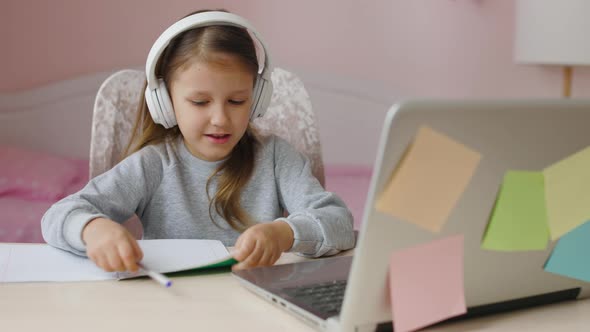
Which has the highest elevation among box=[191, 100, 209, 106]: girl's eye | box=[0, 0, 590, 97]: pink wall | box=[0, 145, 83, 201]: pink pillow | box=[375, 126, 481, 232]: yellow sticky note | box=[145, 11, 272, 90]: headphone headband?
box=[145, 11, 272, 90]: headphone headband

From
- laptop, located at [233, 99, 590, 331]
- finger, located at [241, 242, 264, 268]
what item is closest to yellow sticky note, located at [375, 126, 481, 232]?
laptop, located at [233, 99, 590, 331]

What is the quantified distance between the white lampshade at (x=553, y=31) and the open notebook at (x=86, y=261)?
189 cm

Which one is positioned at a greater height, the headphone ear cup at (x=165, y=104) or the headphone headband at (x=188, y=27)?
the headphone headband at (x=188, y=27)

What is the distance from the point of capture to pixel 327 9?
330 cm

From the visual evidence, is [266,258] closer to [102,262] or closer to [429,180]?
[102,262]

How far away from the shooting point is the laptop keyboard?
2.90ft

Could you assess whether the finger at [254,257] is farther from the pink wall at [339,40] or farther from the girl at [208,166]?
the pink wall at [339,40]

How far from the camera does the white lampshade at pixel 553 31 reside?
8.94ft

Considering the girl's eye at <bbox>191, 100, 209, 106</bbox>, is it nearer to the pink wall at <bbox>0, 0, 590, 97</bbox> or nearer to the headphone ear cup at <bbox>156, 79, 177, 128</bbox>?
the headphone ear cup at <bbox>156, 79, 177, 128</bbox>

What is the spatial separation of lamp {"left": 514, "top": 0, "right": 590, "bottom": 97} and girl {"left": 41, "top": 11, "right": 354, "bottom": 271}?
1.55 metres

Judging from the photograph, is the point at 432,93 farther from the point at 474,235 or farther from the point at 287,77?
the point at 474,235

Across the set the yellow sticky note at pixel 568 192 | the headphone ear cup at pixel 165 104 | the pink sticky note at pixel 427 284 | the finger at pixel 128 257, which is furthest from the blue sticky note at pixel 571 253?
the headphone ear cup at pixel 165 104

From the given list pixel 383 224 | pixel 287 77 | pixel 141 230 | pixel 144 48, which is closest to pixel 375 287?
pixel 383 224

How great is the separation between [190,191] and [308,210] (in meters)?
0.27
